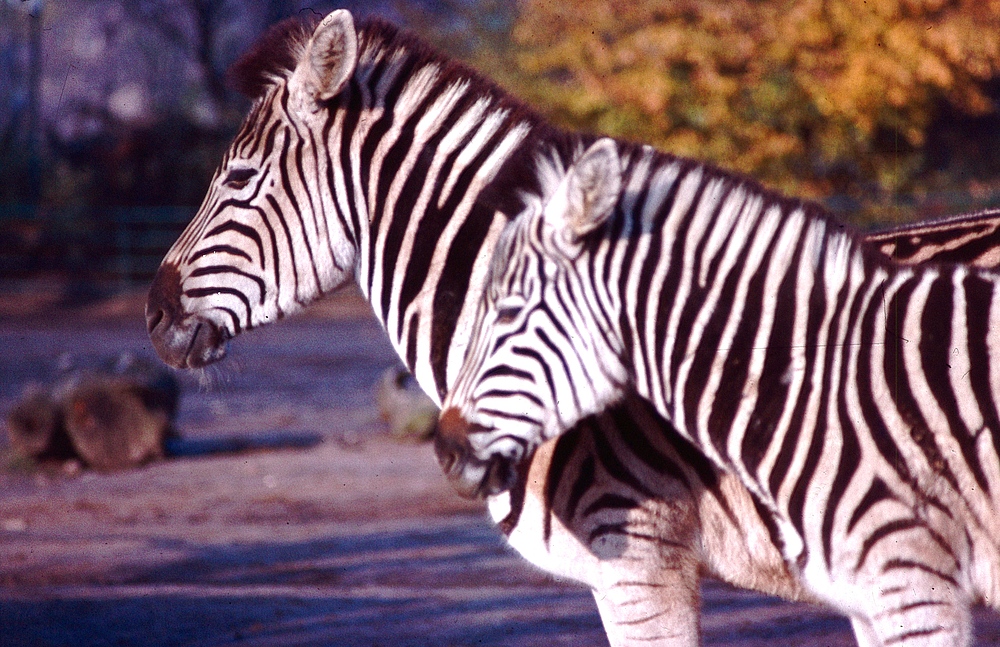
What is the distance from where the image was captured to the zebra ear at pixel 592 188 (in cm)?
264

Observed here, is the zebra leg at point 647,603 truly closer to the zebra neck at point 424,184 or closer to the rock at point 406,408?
the zebra neck at point 424,184

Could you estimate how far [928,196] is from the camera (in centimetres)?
1783

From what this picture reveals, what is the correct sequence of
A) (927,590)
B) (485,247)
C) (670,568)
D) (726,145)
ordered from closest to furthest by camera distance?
1. (927,590)
2. (670,568)
3. (485,247)
4. (726,145)

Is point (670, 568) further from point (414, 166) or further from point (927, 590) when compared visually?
point (414, 166)

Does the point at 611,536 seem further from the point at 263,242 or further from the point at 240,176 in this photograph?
the point at 240,176

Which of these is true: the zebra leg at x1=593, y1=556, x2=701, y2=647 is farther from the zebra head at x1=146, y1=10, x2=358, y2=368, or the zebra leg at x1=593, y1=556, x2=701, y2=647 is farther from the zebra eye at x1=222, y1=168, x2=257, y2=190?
the zebra eye at x1=222, y1=168, x2=257, y2=190

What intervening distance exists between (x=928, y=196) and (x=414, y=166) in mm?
15923

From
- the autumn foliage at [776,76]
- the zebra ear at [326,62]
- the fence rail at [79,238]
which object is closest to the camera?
the zebra ear at [326,62]

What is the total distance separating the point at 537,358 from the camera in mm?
2760

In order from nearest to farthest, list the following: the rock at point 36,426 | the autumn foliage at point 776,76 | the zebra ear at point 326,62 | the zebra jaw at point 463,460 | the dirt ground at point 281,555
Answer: the zebra jaw at point 463,460
the zebra ear at point 326,62
the dirt ground at point 281,555
the rock at point 36,426
the autumn foliage at point 776,76

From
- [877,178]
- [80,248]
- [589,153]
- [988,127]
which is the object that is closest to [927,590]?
[589,153]

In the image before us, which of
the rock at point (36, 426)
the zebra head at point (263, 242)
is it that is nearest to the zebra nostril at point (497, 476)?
the zebra head at point (263, 242)

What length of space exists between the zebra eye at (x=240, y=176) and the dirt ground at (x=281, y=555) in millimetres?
663

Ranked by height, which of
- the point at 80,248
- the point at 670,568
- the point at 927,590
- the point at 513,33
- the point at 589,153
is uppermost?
the point at 589,153
